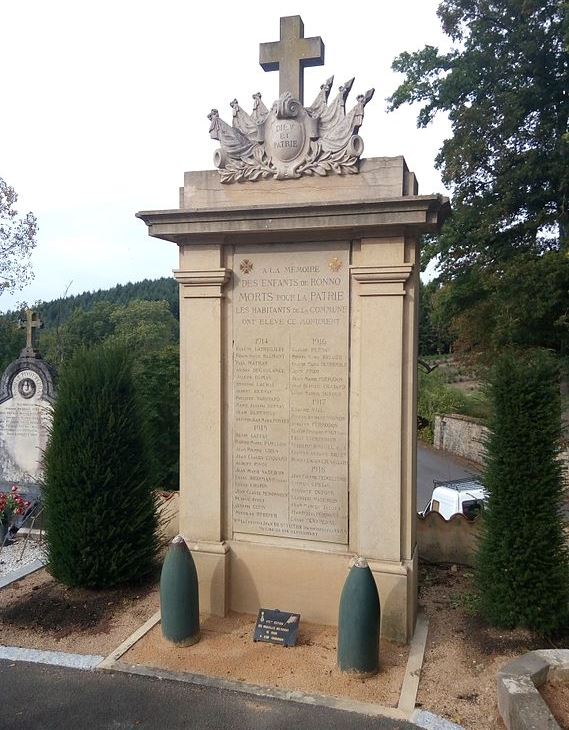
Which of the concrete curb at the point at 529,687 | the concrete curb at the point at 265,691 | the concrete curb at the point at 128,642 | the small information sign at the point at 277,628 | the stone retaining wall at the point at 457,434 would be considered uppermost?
the concrete curb at the point at 529,687

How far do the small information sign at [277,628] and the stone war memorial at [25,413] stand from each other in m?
7.46

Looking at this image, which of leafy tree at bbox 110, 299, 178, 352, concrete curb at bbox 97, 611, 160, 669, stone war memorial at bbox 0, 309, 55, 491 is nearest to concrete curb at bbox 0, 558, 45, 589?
concrete curb at bbox 97, 611, 160, 669

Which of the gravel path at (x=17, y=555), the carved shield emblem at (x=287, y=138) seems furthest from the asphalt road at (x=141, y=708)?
the carved shield emblem at (x=287, y=138)

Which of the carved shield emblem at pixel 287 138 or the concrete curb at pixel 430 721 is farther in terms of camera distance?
the carved shield emblem at pixel 287 138

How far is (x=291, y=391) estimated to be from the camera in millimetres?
6160

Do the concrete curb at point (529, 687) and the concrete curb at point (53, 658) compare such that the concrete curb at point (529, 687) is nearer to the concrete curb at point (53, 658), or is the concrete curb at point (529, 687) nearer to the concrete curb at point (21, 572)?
the concrete curb at point (53, 658)

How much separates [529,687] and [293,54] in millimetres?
6030

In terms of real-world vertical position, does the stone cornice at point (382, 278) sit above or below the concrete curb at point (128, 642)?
above

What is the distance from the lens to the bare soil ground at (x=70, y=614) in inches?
230

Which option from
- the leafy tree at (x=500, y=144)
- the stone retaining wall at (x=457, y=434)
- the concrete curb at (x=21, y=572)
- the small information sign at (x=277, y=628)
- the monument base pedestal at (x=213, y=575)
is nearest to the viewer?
the small information sign at (x=277, y=628)

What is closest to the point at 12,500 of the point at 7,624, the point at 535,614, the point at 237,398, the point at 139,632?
the point at 7,624

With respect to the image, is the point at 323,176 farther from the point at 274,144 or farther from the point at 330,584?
the point at 330,584

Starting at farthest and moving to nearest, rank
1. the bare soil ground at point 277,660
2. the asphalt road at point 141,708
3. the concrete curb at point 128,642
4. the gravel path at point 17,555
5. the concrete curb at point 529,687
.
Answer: the gravel path at point 17,555 < the concrete curb at point 128,642 < the bare soil ground at point 277,660 < the asphalt road at point 141,708 < the concrete curb at point 529,687

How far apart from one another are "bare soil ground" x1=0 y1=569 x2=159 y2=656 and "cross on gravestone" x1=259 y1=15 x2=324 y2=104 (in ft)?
18.7
